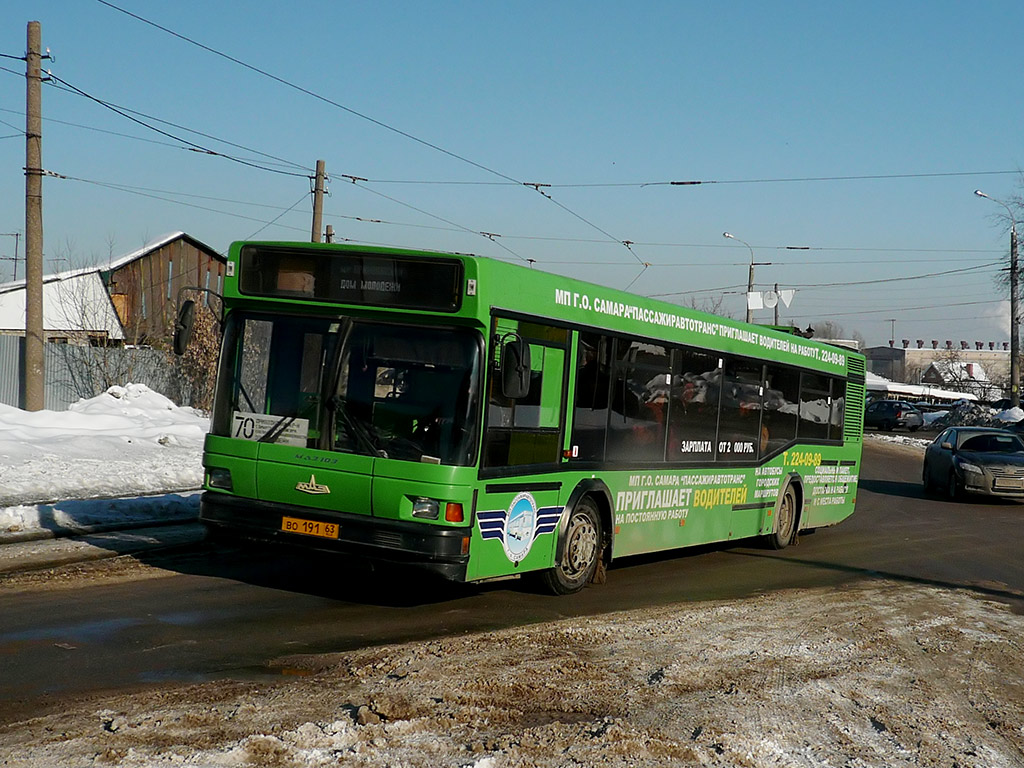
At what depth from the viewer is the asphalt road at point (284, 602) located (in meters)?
6.64

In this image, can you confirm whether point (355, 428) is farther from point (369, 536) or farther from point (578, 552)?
point (578, 552)

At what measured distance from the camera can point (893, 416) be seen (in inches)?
2457

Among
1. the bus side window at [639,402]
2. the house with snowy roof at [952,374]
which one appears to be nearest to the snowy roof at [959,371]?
the house with snowy roof at [952,374]

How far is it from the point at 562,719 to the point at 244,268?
5108 mm

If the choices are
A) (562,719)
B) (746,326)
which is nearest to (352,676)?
(562,719)

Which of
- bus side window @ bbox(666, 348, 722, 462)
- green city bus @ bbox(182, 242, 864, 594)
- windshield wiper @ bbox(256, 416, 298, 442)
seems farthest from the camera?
bus side window @ bbox(666, 348, 722, 462)

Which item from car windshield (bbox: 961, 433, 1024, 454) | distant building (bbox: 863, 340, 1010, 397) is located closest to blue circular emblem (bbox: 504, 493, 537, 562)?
car windshield (bbox: 961, 433, 1024, 454)

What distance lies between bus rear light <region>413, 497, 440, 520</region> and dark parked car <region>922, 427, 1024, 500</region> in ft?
58.7

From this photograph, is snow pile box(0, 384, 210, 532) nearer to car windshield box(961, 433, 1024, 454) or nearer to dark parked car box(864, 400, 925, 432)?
car windshield box(961, 433, 1024, 454)

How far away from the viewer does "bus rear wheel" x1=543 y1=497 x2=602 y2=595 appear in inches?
387

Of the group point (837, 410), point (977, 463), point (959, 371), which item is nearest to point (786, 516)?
point (837, 410)

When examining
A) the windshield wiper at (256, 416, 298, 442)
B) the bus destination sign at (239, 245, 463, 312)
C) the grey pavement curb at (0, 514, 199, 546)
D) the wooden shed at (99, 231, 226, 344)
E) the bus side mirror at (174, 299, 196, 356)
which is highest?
the wooden shed at (99, 231, 226, 344)

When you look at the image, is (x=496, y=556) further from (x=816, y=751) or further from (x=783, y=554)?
(x=783, y=554)

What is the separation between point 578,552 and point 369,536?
7.78 ft
